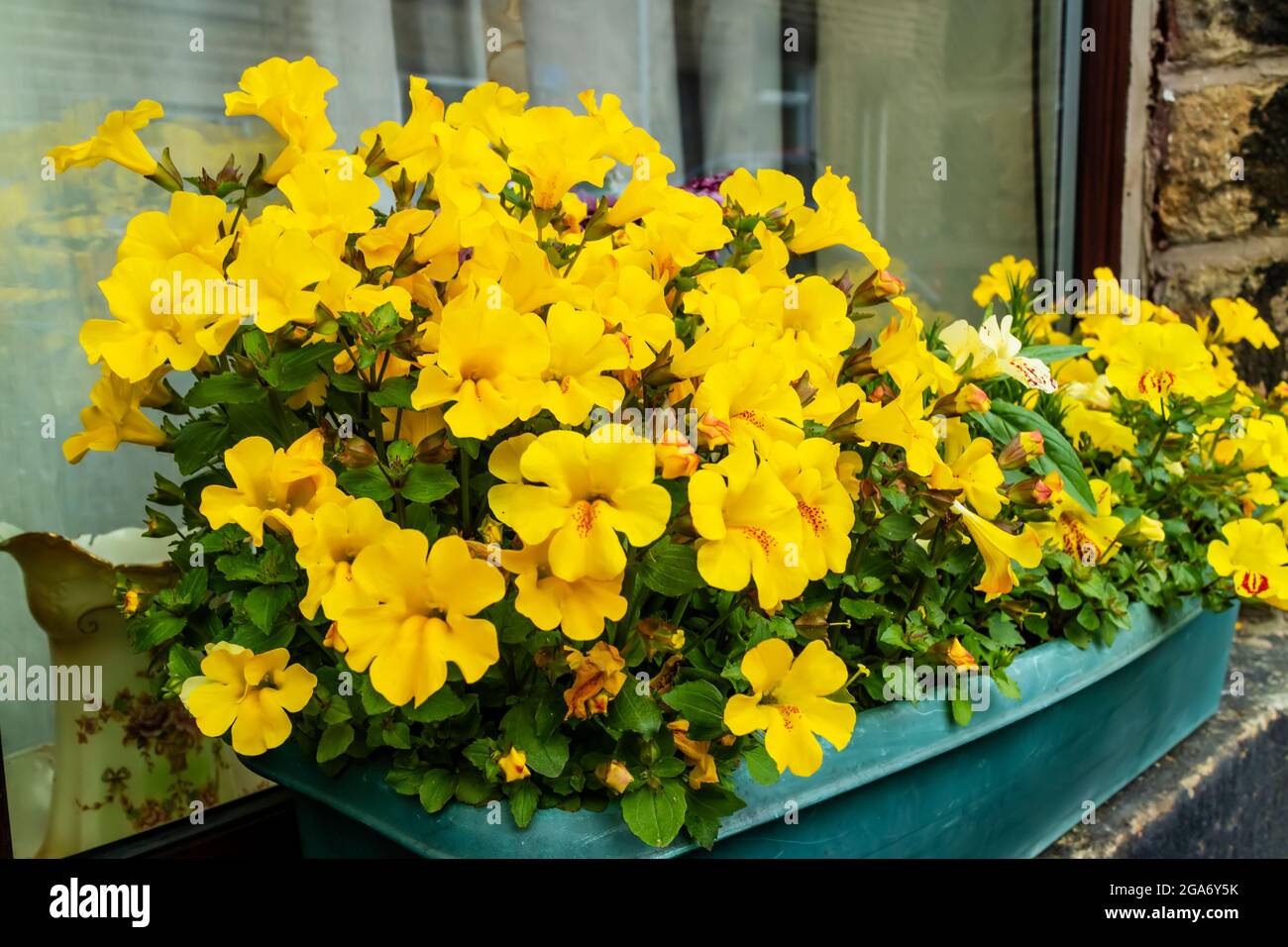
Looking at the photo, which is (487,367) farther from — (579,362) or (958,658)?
(958,658)

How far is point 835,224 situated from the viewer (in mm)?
782

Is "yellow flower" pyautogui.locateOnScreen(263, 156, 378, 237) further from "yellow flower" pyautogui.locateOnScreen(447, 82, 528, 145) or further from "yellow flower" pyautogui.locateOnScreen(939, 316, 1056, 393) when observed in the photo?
"yellow flower" pyautogui.locateOnScreen(939, 316, 1056, 393)

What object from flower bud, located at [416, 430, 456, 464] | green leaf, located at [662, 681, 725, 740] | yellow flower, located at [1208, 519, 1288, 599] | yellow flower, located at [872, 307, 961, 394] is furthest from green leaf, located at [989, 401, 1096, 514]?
flower bud, located at [416, 430, 456, 464]

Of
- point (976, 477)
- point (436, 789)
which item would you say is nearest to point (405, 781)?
point (436, 789)

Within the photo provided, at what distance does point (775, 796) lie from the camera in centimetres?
72

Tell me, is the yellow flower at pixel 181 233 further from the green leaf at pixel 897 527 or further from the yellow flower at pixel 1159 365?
the yellow flower at pixel 1159 365

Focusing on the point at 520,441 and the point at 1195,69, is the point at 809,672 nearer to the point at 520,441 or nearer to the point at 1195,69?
Result: the point at 520,441

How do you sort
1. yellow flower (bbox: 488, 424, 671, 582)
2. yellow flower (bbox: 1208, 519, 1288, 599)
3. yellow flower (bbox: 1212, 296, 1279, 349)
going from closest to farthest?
yellow flower (bbox: 488, 424, 671, 582) < yellow flower (bbox: 1208, 519, 1288, 599) < yellow flower (bbox: 1212, 296, 1279, 349)

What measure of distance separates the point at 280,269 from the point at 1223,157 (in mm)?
1685

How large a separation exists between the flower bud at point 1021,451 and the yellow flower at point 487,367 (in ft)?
1.38

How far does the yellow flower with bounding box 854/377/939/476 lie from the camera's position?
687 millimetres

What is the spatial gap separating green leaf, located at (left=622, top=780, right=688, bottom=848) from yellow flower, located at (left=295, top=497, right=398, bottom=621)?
0.22 metres
